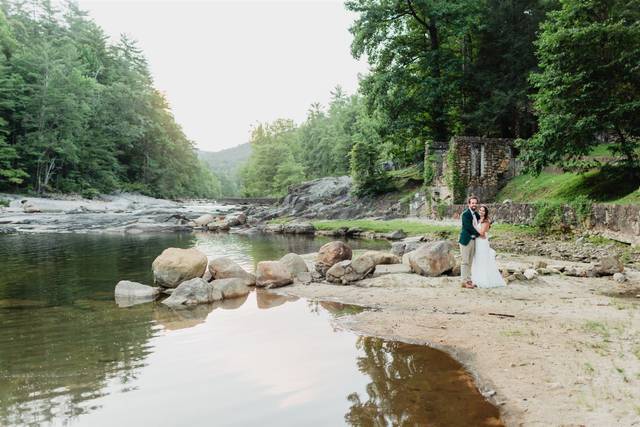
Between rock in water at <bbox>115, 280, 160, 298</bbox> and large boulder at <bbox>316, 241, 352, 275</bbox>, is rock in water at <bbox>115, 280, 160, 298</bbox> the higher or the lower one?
the lower one

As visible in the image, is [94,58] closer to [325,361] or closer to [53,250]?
[53,250]

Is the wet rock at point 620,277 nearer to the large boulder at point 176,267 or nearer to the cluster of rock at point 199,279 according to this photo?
the cluster of rock at point 199,279

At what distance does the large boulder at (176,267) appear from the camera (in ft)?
43.6

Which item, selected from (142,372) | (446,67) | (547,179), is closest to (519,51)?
(446,67)

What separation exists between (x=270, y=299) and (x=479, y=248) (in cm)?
571

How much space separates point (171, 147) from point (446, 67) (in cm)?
6521

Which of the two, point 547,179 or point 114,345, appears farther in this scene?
point 547,179

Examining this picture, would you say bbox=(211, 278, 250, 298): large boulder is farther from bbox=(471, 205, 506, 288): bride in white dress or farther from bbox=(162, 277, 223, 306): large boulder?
bbox=(471, 205, 506, 288): bride in white dress

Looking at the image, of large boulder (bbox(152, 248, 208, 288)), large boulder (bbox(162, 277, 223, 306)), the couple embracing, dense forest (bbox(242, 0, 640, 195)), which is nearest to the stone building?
dense forest (bbox(242, 0, 640, 195))

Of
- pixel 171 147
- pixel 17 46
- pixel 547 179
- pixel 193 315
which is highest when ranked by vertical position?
pixel 17 46

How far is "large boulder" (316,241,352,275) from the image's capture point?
14742 millimetres

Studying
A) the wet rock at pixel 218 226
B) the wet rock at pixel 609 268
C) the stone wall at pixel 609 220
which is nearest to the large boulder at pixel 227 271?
the wet rock at pixel 609 268

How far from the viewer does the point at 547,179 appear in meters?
28.4

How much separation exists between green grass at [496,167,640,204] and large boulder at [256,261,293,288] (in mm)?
12767
